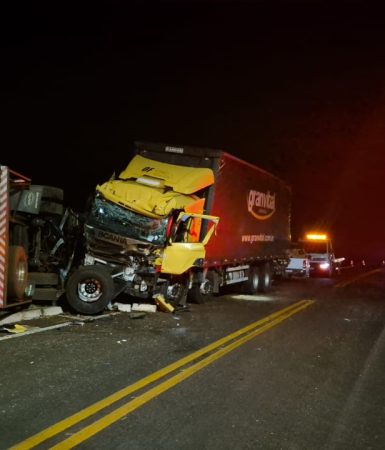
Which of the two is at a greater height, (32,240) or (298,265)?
(298,265)

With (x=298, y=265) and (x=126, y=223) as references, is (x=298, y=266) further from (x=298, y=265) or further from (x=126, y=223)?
(x=126, y=223)

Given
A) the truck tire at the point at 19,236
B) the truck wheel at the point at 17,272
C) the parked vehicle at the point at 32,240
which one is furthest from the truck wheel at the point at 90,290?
the truck wheel at the point at 17,272

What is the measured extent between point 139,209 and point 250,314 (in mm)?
3421

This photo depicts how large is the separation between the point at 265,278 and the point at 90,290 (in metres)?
9.25

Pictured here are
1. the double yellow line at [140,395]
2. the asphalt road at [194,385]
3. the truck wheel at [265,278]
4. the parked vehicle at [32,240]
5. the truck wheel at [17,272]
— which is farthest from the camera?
the truck wheel at [265,278]

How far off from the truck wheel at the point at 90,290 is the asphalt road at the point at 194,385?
442mm

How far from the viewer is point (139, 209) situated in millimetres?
12930

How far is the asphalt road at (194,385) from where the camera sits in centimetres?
520

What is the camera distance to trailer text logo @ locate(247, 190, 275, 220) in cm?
1787

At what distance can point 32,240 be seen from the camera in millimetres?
12305

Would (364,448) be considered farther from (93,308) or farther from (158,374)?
(93,308)

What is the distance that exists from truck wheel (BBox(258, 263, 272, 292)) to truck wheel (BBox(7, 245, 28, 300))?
10.7m

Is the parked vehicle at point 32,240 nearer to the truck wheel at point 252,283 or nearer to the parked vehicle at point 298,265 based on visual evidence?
the truck wheel at point 252,283

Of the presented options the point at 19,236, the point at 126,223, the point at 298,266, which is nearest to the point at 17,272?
the point at 19,236
